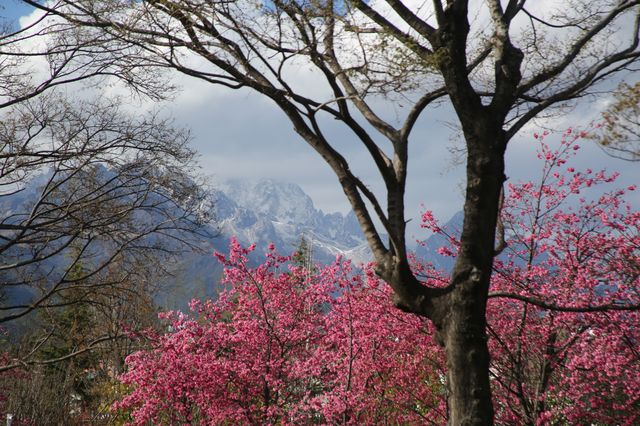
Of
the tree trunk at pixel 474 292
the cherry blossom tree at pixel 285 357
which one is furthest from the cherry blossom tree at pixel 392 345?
the tree trunk at pixel 474 292

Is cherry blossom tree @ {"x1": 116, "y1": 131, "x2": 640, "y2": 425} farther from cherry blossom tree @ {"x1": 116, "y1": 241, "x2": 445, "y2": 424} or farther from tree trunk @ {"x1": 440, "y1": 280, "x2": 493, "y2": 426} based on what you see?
tree trunk @ {"x1": 440, "y1": 280, "x2": 493, "y2": 426}

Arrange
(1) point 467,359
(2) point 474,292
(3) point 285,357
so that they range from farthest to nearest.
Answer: (3) point 285,357, (2) point 474,292, (1) point 467,359

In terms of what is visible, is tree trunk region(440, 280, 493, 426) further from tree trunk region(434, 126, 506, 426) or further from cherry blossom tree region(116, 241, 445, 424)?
cherry blossom tree region(116, 241, 445, 424)

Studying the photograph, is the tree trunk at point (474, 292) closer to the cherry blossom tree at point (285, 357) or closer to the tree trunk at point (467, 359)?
the tree trunk at point (467, 359)

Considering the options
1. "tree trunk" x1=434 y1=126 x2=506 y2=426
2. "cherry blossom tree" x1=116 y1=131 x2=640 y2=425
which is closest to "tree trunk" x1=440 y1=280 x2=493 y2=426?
"tree trunk" x1=434 y1=126 x2=506 y2=426

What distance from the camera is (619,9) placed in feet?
17.7

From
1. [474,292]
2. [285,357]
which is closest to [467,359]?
[474,292]

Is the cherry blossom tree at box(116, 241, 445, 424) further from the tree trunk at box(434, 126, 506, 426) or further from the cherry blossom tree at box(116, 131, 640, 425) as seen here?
the tree trunk at box(434, 126, 506, 426)

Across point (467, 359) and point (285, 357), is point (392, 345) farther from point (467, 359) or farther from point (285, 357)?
point (467, 359)

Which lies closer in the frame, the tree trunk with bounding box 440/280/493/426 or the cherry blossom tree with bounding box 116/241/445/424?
the tree trunk with bounding box 440/280/493/426

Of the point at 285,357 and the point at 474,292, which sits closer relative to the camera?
the point at 474,292

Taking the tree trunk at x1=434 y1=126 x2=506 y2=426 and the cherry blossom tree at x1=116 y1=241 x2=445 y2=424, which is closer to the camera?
the tree trunk at x1=434 y1=126 x2=506 y2=426

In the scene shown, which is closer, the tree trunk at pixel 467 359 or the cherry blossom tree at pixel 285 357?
the tree trunk at pixel 467 359

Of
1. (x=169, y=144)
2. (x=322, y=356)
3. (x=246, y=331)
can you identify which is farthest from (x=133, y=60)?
(x=322, y=356)
